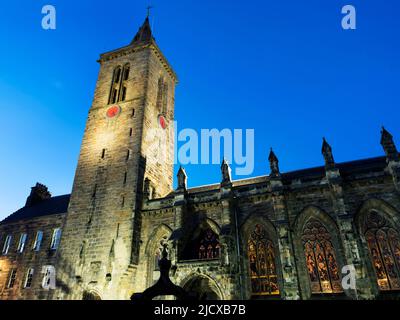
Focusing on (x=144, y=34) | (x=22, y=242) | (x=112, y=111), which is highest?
(x=144, y=34)

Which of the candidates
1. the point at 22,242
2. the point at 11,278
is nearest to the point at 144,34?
the point at 22,242

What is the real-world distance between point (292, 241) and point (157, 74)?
24.2 metres

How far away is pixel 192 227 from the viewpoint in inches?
889

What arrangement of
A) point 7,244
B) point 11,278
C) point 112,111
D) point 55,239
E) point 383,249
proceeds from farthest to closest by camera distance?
point 7,244 < point 112,111 < point 55,239 < point 11,278 < point 383,249

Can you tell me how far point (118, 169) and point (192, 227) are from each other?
9.14m

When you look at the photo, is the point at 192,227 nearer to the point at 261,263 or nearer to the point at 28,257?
the point at 261,263

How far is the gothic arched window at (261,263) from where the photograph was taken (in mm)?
18906

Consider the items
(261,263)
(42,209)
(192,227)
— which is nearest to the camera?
(261,263)

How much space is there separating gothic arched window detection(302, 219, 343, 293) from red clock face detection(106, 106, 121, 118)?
2128 centimetres

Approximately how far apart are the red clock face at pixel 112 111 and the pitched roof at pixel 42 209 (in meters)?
11.6

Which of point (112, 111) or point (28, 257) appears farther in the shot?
point (112, 111)
